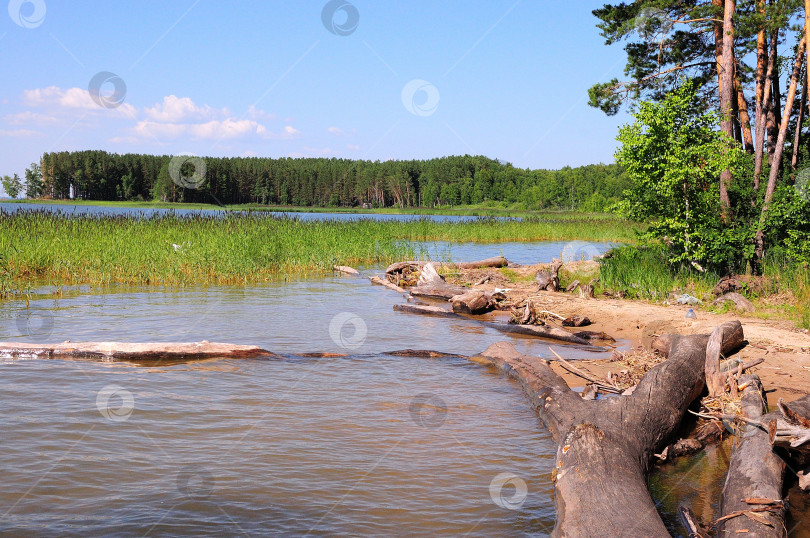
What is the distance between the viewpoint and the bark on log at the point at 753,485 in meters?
4.36

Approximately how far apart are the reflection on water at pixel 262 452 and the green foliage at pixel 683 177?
8.44 m

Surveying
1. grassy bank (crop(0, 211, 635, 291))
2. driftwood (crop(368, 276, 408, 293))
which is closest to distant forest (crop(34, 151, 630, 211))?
grassy bank (crop(0, 211, 635, 291))

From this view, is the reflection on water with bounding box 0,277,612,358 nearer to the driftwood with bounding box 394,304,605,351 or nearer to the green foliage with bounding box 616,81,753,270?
the driftwood with bounding box 394,304,605,351

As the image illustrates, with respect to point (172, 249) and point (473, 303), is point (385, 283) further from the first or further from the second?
point (172, 249)

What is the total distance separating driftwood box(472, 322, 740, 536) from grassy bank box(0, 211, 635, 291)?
13.3 metres

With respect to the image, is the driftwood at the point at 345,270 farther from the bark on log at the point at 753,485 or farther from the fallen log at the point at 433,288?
the bark on log at the point at 753,485

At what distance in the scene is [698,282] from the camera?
1512cm

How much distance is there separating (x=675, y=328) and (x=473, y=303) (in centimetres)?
485

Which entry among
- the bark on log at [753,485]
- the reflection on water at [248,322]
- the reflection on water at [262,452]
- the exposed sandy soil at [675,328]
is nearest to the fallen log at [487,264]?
the exposed sandy soil at [675,328]

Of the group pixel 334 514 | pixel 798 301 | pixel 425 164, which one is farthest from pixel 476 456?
pixel 425 164

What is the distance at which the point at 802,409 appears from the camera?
6.05 meters

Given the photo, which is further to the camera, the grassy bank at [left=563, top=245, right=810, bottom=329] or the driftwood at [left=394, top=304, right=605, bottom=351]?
the grassy bank at [left=563, top=245, right=810, bottom=329]

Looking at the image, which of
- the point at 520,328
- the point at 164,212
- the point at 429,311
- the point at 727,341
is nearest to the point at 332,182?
the point at 164,212

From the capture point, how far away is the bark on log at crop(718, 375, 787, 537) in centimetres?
436
